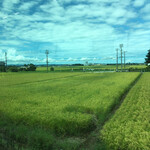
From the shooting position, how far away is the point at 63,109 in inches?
294

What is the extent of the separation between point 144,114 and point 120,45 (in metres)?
55.5

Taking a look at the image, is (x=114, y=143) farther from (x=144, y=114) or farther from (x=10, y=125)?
(x=10, y=125)

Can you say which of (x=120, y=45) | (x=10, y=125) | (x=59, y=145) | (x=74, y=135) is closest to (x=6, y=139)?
(x=10, y=125)

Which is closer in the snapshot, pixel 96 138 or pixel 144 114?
pixel 96 138

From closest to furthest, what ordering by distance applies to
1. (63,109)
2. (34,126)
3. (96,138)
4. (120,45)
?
(96,138), (34,126), (63,109), (120,45)

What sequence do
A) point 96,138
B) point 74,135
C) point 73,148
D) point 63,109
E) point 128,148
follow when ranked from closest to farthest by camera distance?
point 128,148
point 73,148
point 96,138
point 74,135
point 63,109

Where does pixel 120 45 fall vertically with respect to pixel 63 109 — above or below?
above

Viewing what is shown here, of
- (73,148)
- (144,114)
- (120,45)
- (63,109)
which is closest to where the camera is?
(73,148)

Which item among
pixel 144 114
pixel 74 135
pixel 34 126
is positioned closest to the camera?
pixel 74 135

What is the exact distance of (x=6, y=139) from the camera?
5133 mm

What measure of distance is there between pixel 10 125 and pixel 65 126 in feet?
7.35

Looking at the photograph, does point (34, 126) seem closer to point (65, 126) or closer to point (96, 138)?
point (65, 126)

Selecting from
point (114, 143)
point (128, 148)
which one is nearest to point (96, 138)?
point (114, 143)

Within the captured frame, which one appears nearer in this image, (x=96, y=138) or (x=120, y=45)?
(x=96, y=138)
